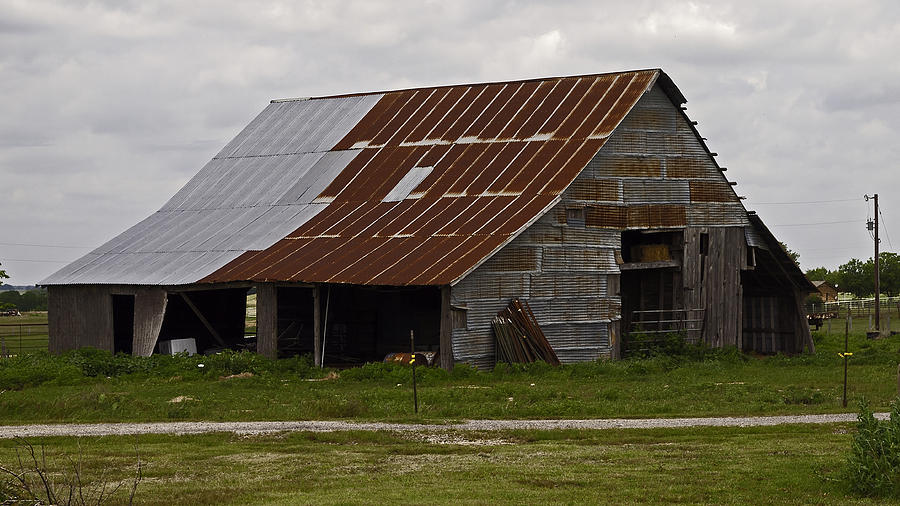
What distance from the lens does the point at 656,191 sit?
43000 millimetres

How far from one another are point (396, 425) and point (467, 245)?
47.7ft

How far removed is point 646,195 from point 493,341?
838 cm

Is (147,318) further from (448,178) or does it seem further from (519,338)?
(519,338)

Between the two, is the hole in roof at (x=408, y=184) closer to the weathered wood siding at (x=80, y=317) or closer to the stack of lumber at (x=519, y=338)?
the stack of lumber at (x=519, y=338)

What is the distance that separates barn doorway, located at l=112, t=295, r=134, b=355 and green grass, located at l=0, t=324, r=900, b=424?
16.2ft

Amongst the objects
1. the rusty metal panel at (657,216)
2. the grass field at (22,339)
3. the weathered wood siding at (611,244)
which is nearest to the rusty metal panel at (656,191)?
the weathered wood siding at (611,244)

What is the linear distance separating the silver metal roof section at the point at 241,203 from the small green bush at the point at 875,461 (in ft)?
91.7

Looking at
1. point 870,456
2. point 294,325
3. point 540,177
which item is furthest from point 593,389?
point 294,325

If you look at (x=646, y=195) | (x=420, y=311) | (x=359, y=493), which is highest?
(x=646, y=195)

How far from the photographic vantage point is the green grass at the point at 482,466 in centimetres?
1766

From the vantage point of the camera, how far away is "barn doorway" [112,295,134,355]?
46.9m

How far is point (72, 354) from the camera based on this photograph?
4144 cm

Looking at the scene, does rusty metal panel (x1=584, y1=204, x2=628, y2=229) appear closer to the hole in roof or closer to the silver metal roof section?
the hole in roof

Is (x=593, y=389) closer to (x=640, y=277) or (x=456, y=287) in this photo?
(x=456, y=287)
